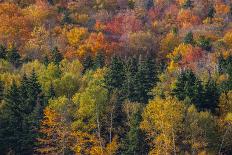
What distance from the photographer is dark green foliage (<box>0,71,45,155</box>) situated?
80188 millimetres

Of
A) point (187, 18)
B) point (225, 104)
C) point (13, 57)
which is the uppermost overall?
point (225, 104)

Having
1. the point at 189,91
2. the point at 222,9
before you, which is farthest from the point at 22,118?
the point at 222,9

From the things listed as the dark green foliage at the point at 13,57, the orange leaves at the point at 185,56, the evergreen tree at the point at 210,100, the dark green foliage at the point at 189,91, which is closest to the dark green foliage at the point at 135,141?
the dark green foliage at the point at 189,91

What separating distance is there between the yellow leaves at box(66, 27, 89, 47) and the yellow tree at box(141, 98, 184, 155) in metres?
83.9

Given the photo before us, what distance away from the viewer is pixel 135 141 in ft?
250

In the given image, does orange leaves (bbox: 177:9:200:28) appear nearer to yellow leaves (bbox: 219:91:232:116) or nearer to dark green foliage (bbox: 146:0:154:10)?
dark green foliage (bbox: 146:0:154:10)

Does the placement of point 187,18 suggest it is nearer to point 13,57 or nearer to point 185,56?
point 185,56

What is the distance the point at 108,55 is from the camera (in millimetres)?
151125

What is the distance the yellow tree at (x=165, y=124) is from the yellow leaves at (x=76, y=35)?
83.9m

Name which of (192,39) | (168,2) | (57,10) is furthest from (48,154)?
(168,2)

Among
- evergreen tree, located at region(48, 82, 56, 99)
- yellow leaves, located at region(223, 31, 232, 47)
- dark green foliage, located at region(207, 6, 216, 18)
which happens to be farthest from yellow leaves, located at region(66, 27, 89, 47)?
evergreen tree, located at region(48, 82, 56, 99)

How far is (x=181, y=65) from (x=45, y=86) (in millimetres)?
56392

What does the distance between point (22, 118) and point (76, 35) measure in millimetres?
79403

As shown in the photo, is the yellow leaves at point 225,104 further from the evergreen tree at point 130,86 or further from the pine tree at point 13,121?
the pine tree at point 13,121
